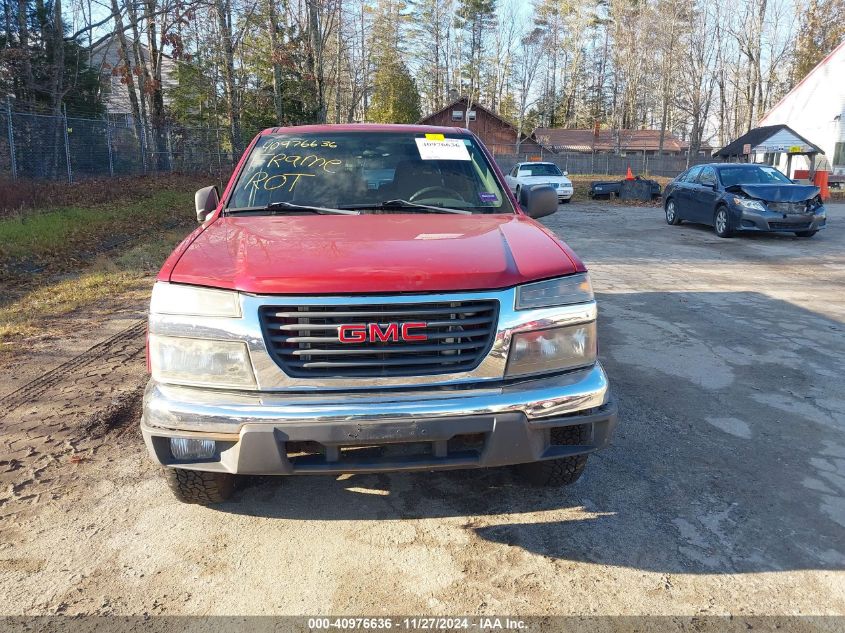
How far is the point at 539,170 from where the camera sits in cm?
2245

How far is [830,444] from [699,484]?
106 cm

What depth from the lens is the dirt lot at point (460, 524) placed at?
7.77ft

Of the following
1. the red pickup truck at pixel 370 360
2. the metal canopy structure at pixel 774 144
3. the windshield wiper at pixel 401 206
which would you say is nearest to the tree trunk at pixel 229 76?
the windshield wiper at pixel 401 206

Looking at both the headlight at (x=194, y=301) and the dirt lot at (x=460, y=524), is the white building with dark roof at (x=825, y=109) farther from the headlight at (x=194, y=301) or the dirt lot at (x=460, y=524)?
A: the headlight at (x=194, y=301)

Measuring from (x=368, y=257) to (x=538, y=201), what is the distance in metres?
1.79

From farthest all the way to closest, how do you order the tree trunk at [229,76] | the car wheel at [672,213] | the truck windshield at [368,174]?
the tree trunk at [229,76] → the car wheel at [672,213] → the truck windshield at [368,174]

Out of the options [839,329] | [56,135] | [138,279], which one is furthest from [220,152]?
[839,329]

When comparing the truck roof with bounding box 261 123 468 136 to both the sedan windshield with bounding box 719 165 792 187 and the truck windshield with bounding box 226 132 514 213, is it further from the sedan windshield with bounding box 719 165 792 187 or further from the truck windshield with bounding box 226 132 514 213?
the sedan windshield with bounding box 719 165 792 187

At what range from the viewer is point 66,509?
290cm

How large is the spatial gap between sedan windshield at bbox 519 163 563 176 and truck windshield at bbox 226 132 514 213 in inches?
738

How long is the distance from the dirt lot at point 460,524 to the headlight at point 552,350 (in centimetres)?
79

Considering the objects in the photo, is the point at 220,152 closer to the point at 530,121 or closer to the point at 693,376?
the point at 693,376

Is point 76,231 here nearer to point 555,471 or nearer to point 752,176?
point 555,471

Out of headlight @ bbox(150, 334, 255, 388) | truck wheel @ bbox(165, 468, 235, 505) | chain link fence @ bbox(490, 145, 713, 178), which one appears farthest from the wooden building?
headlight @ bbox(150, 334, 255, 388)
